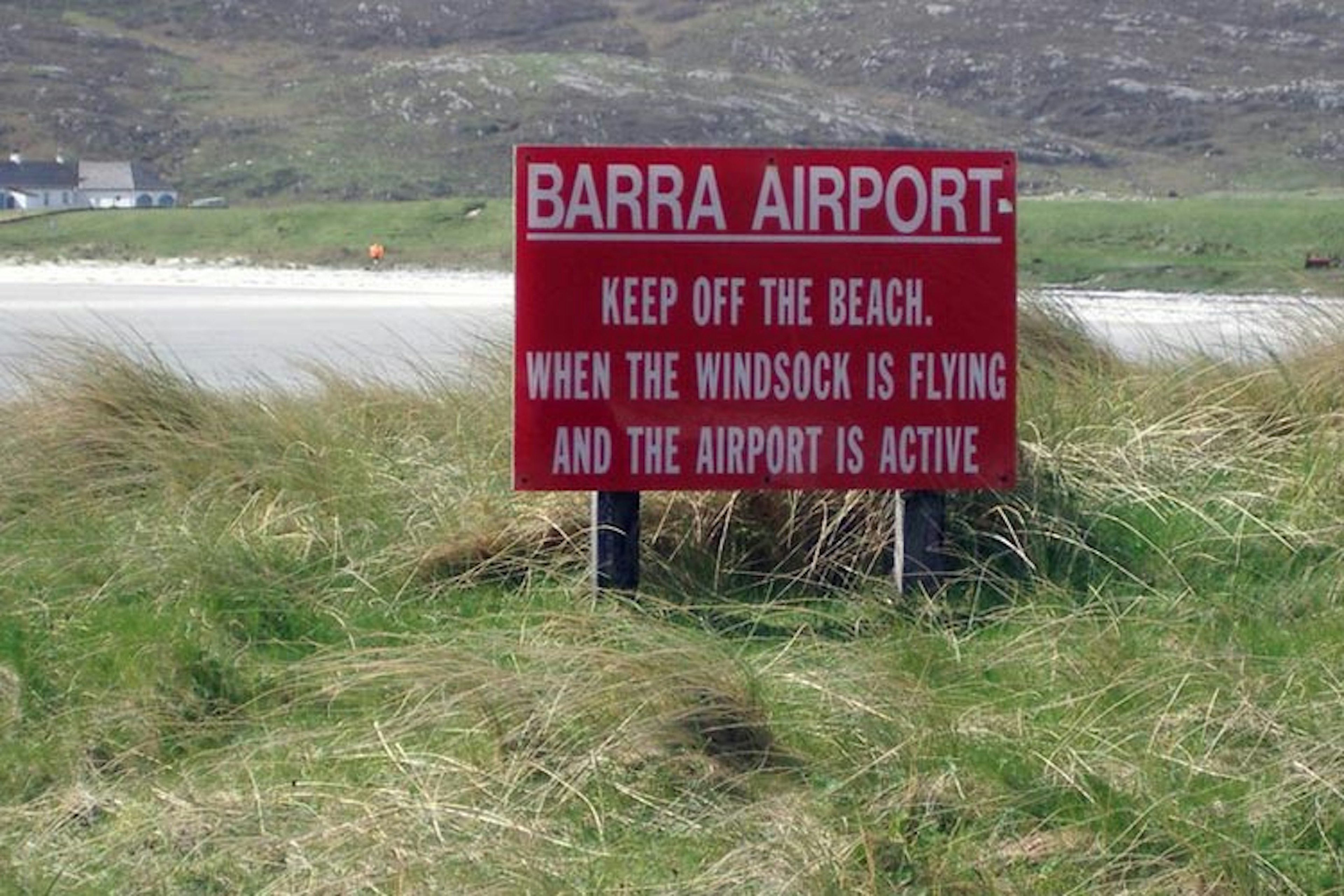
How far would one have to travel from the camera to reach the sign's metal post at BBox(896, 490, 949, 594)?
22.0ft

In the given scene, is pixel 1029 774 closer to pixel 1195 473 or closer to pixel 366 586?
pixel 366 586

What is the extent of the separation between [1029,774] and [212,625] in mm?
2590

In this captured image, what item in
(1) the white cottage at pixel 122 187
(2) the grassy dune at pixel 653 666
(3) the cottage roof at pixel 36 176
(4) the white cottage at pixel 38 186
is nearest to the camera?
(2) the grassy dune at pixel 653 666

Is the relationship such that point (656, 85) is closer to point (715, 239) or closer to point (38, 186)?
point (38, 186)

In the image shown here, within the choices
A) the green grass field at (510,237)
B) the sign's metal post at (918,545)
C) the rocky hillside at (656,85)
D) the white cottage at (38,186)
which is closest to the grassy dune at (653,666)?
the sign's metal post at (918,545)

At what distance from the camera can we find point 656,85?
61.7m

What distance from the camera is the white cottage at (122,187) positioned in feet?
180

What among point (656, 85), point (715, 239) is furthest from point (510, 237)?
point (715, 239)

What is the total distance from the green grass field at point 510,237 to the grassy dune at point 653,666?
18.4 m

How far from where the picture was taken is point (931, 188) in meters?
6.74

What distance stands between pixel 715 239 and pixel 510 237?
92.6 feet

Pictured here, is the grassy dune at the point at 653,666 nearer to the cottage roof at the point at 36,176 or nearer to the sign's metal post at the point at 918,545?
the sign's metal post at the point at 918,545

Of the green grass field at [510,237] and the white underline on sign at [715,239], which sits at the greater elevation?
the white underline on sign at [715,239]

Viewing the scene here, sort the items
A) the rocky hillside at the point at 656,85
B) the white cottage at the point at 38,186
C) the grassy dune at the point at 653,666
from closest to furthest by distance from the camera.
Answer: the grassy dune at the point at 653,666
the white cottage at the point at 38,186
the rocky hillside at the point at 656,85
